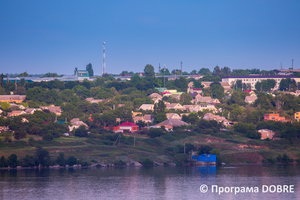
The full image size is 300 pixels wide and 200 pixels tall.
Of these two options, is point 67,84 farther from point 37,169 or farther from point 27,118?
point 37,169

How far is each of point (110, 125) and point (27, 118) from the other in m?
12.0

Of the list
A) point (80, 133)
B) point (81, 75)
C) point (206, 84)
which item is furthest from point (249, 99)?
point (81, 75)

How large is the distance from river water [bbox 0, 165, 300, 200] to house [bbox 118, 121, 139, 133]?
47.5 ft

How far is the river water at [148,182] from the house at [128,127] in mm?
14482

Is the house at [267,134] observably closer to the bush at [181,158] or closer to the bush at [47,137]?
the bush at [181,158]

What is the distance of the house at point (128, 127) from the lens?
5933cm

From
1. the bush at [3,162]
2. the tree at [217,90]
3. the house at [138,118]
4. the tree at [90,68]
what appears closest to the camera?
the bush at [3,162]

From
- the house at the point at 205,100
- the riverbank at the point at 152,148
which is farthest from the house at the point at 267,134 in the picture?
the house at the point at 205,100

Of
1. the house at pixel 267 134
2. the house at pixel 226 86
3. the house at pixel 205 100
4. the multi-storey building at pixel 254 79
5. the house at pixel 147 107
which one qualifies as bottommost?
the house at pixel 267 134

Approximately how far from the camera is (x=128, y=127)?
60094 millimetres

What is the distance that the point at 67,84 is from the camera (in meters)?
96.1

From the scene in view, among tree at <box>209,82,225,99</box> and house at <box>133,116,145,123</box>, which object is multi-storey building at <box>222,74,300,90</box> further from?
house at <box>133,116,145,123</box>

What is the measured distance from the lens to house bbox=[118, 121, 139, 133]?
195 ft

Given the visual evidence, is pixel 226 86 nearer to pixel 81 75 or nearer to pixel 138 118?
pixel 81 75
